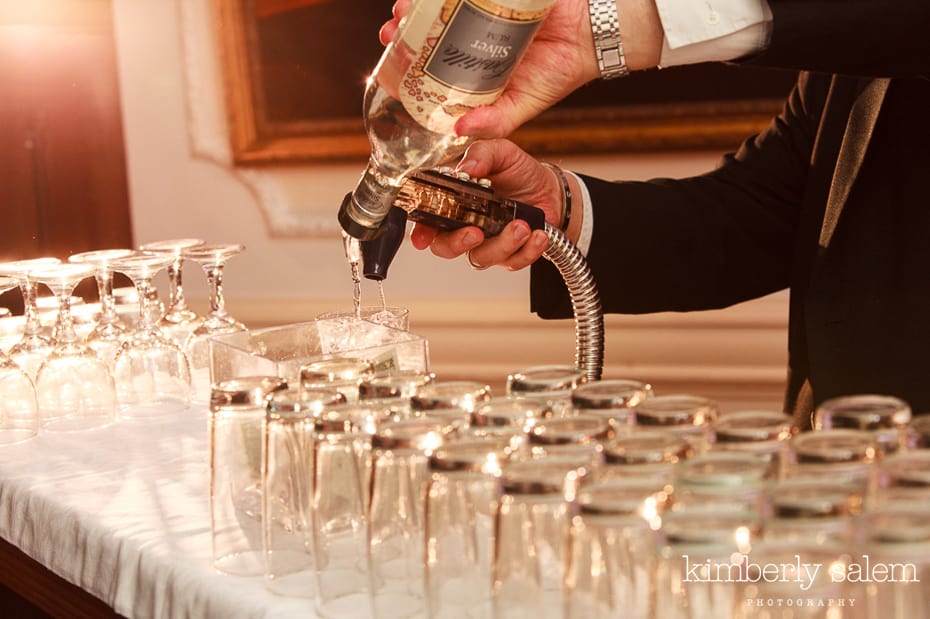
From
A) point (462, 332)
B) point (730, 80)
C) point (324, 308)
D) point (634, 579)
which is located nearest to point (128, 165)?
point (324, 308)

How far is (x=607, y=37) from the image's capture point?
3.86ft

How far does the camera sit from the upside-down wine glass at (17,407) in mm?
1637

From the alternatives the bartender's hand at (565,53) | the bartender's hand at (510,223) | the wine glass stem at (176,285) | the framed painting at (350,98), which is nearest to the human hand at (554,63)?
the bartender's hand at (565,53)

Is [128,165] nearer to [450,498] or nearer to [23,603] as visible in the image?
[23,603]

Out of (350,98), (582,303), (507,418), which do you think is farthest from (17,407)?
(350,98)

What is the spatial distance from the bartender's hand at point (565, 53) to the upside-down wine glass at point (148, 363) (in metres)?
0.66

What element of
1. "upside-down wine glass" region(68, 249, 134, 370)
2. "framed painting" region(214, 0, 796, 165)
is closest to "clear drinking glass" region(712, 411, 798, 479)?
"upside-down wine glass" region(68, 249, 134, 370)

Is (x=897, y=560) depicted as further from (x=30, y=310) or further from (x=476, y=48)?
(x=30, y=310)

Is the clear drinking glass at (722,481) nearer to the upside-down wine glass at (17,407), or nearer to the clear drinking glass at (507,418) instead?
the clear drinking glass at (507,418)

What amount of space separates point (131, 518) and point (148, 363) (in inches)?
21.9

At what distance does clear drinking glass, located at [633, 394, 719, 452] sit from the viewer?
0.77 m

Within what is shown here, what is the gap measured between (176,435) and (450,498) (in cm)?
92

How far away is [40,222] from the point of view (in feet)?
12.9

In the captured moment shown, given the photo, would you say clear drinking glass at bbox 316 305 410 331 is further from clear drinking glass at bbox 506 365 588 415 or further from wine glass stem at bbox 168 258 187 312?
clear drinking glass at bbox 506 365 588 415
